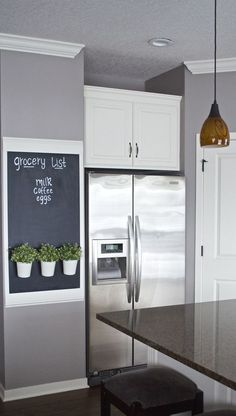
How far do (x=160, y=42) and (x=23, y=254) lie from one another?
180 cm

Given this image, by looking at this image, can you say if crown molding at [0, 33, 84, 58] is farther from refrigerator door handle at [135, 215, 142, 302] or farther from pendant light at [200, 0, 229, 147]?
pendant light at [200, 0, 229, 147]

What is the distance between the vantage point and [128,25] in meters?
3.06

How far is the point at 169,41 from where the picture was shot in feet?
11.0

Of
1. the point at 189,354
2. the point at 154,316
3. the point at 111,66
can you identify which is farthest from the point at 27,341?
the point at 111,66

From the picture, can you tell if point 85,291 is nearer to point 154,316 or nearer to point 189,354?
point 154,316

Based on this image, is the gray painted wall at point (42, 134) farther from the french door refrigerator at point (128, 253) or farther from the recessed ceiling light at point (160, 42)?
the recessed ceiling light at point (160, 42)

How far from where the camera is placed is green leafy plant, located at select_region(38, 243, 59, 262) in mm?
3328

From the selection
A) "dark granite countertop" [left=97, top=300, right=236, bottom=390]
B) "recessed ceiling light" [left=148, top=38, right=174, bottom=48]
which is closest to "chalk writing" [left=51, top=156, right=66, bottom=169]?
"recessed ceiling light" [left=148, top=38, right=174, bottom=48]

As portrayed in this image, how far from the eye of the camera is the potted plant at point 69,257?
3406 millimetres

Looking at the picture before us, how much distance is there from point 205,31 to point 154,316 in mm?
1977

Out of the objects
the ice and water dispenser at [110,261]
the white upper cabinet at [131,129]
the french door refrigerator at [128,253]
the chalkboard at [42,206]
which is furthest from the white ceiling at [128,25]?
the ice and water dispenser at [110,261]

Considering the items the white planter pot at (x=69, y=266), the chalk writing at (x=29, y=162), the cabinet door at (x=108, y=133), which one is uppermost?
the cabinet door at (x=108, y=133)

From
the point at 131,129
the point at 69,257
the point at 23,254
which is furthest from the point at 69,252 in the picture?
the point at 131,129

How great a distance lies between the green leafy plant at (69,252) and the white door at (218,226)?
3.67ft
